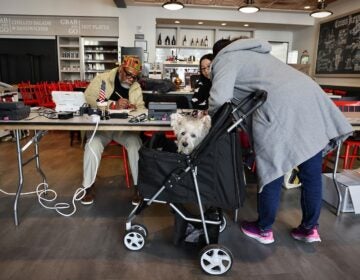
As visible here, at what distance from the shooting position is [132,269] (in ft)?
5.25

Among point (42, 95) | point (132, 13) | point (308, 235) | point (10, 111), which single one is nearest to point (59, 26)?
point (132, 13)

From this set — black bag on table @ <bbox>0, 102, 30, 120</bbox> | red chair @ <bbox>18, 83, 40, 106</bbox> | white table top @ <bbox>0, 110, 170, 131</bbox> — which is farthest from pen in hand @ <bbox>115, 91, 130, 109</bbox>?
red chair @ <bbox>18, 83, 40, 106</bbox>

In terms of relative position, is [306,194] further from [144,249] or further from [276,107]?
[144,249]

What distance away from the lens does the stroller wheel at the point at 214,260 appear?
1544 mm

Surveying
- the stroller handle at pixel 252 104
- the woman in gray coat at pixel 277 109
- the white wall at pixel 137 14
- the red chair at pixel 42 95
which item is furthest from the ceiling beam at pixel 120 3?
the stroller handle at pixel 252 104

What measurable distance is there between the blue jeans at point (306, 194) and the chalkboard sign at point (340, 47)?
210 inches

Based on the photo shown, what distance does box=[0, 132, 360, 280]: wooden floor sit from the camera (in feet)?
5.20

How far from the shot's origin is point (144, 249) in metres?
1.79

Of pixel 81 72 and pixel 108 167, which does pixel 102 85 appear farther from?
pixel 81 72

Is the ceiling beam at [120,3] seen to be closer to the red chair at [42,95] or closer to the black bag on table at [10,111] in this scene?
the red chair at [42,95]

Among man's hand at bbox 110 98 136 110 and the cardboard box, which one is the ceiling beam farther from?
the cardboard box

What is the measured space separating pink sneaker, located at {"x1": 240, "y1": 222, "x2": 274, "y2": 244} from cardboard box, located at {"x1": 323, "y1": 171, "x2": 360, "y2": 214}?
0.83 meters

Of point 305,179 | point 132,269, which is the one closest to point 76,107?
point 132,269

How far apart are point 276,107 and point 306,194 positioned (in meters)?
0.63
